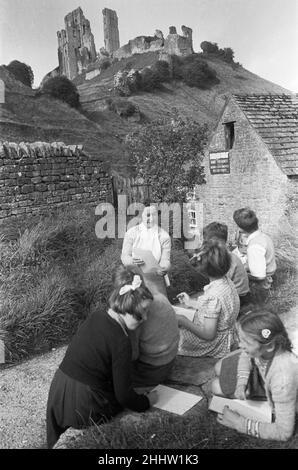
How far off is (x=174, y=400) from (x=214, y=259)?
1.21 m

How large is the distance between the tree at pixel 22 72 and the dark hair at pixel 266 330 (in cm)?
3742

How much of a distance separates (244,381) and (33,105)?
1143 inches

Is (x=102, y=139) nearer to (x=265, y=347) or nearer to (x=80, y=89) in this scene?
(x=80, y=89)

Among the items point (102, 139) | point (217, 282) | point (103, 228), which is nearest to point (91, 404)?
point (217, 282)

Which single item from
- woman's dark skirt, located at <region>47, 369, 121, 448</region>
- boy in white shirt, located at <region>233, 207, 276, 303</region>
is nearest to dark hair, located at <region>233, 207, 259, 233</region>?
boy in white shirt, located at <region>233, 207, 276, 303</region>

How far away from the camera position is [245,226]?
505 cm

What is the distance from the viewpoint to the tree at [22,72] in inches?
1421

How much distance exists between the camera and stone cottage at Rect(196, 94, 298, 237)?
39.9 ft

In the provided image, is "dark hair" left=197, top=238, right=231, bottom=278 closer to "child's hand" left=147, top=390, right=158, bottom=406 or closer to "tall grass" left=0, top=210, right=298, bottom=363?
"child's hand" left=147, top=390, right=158, bottom=406

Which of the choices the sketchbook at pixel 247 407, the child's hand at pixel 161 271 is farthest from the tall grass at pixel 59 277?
the sketchbook at pixel 247 407

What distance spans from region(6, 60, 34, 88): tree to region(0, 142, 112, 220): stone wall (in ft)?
98.2

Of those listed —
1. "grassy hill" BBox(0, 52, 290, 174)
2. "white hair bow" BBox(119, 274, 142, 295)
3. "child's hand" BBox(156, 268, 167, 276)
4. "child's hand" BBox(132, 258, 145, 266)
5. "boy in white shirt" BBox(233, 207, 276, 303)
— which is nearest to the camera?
"white hair bow" BBox(119, 274, 142, 295)

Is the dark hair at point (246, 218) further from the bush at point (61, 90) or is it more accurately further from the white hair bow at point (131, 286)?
the bush at point (61, 90)
